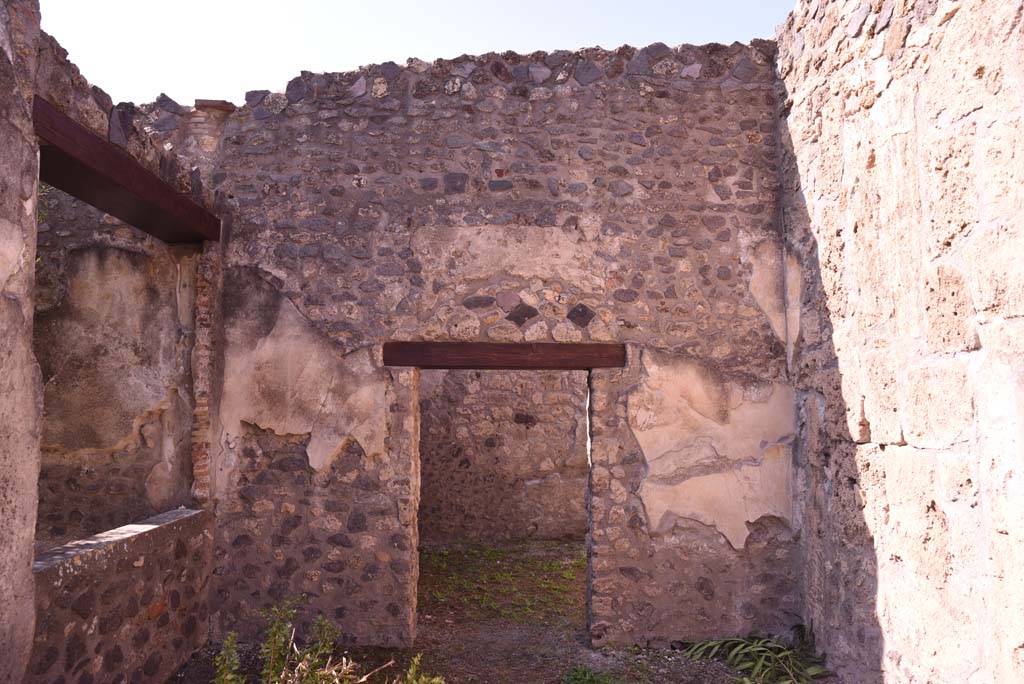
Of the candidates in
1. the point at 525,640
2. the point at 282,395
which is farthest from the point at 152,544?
the point at 525,640

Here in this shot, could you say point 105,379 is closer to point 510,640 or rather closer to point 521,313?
point 521,313

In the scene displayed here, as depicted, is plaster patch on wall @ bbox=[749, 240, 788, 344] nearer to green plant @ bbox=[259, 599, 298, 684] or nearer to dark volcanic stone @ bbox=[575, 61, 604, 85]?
dark volcanic stone @ bbox=[575, 61, 604, 85]

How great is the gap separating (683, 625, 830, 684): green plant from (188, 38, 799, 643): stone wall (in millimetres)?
109

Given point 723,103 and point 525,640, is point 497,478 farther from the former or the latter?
point 723,103

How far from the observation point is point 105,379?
14.3ft

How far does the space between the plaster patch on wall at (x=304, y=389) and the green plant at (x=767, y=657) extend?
7.31 feet

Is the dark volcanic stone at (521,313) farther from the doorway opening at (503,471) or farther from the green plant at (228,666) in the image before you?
the doorway opening at (503,471)

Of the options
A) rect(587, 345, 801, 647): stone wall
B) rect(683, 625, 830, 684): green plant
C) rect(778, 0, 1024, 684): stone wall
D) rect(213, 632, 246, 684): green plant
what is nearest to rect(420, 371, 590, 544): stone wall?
rect(587, 345, 801, 647): stone wall

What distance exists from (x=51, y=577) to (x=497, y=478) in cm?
491

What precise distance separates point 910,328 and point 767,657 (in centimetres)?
206

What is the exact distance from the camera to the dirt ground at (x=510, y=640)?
3.95m

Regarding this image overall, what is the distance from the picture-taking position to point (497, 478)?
750 cm

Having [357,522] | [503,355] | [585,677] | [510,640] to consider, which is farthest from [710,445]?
[357,522]

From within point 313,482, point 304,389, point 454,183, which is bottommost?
point 313,482
